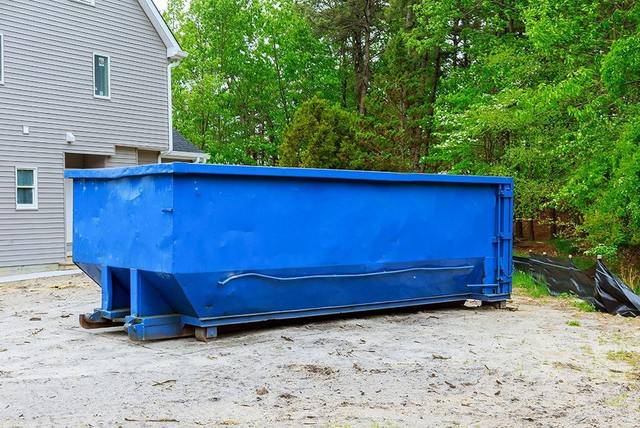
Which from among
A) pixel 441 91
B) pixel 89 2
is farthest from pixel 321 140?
pixel 441 91

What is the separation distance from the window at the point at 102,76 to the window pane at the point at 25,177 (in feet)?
9.16

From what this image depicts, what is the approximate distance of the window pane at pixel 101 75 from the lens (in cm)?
1872

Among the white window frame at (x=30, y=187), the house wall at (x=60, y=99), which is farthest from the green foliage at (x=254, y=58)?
the white window frame at (x=30, y=187)

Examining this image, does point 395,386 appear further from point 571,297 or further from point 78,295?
point 78,295

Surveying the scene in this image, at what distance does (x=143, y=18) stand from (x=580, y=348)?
630 inches

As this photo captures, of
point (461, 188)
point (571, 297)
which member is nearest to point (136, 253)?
point (461, 188)

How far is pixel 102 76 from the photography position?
18859 millimetres

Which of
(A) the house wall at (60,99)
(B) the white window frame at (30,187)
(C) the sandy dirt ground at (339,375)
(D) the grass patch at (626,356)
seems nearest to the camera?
(C) the sandy dirt ground at (339,375)

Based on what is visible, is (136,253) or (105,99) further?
(105,99)

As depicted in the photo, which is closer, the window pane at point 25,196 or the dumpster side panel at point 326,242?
the dumpster side panel at point 326,242

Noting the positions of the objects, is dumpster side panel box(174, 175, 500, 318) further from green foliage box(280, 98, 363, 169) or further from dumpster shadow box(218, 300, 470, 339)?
green foliage box(280, 98, 363, 169)

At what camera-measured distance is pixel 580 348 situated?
7348mm

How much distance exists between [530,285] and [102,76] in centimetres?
1213

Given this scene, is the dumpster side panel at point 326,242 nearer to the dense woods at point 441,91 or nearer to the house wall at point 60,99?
the dense woods at point 441,91
